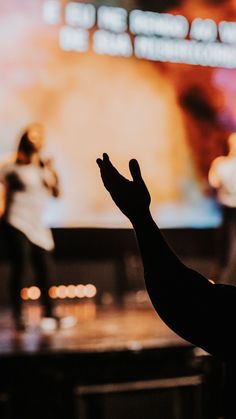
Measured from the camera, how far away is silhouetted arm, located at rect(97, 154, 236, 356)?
38.0 inches

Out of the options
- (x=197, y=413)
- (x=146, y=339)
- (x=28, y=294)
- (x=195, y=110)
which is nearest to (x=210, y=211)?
(x=195, y=110)

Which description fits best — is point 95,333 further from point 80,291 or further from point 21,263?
point 80,291

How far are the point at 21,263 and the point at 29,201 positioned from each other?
370 millimetres

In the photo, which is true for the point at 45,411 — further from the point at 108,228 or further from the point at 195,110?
the point at 195,110

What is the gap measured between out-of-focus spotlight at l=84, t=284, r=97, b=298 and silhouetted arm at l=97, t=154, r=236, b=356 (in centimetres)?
434

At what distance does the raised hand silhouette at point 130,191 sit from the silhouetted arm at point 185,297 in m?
0.02

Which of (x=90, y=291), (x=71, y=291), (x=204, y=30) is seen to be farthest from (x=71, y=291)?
(x=204, y=30)

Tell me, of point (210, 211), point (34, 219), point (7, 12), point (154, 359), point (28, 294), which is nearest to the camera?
point (154, 359)

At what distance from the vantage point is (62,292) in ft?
17.2

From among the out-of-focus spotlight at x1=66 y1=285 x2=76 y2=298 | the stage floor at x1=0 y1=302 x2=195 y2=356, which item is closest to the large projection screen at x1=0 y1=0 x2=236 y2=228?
the out-of-focus spotlight at x1=66 y1=285 x2=76 y2=298

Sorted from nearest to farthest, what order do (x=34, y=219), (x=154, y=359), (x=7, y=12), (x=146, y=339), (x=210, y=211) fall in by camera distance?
(x=154, y=359)
(x=146, y=339)
(x=34, y=219)
(x=7, y=12)
(x=210, y=211)

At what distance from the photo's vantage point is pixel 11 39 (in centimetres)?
477

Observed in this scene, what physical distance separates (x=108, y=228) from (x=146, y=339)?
7.74 feet

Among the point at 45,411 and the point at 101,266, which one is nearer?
the point at 45,411
